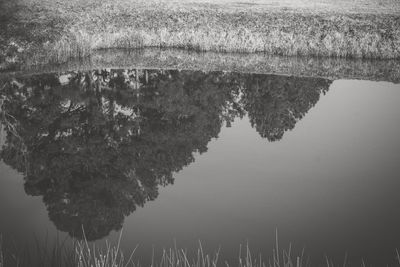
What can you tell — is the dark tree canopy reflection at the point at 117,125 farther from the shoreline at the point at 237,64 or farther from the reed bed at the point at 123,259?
the reed bed at the point at 123,259

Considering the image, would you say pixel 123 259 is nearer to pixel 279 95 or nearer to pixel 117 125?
pixel 117 125

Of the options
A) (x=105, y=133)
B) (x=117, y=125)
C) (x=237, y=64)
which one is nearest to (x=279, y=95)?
(x=237, y=64)

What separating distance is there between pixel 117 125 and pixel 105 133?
740 mm

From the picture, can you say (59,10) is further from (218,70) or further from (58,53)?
(218,70)

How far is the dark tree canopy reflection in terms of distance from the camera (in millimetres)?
12008

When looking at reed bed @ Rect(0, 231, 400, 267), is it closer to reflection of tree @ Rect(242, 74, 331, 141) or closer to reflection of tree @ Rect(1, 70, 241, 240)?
reflection of tree @ Rect(1, 70, 241, 240)

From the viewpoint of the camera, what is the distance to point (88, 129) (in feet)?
55.3

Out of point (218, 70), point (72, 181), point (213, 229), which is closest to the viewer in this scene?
point (213, 229)

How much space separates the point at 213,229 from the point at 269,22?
21.0 m

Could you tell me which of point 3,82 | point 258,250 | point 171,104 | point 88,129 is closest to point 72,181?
point 88,129

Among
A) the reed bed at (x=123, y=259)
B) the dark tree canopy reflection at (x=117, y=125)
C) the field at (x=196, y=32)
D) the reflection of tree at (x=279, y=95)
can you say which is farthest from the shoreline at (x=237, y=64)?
the reed bed at (x=123, y=259)

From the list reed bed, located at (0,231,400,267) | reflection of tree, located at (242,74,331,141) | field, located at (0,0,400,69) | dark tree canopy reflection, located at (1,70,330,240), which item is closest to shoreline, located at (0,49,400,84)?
reflection of tree, located at (242,74,331,141)

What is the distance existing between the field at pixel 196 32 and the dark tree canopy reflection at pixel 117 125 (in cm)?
383

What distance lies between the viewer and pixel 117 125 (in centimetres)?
1695
